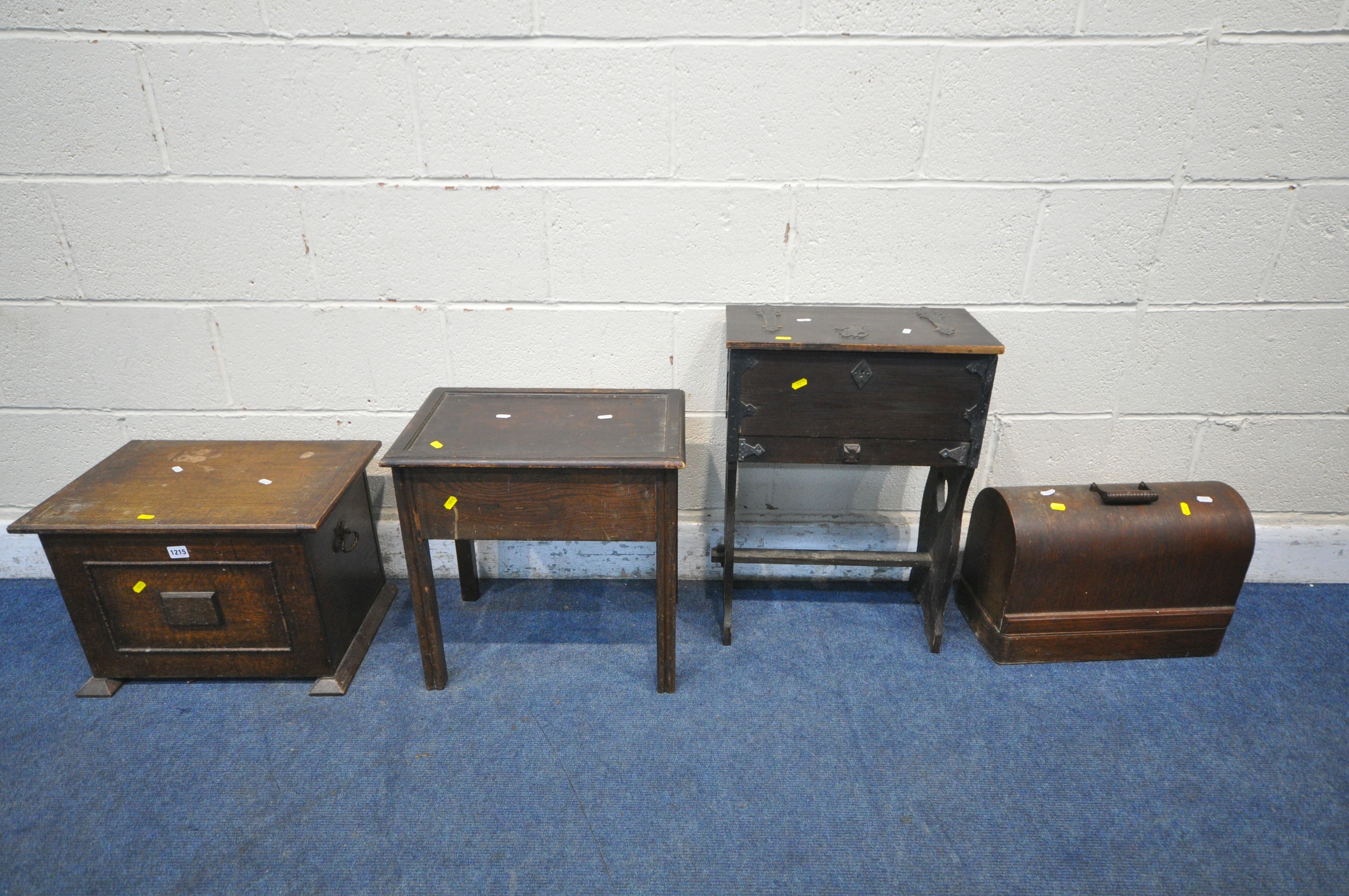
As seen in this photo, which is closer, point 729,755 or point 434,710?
point 729,755

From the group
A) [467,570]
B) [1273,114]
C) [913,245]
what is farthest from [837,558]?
[1273,114]

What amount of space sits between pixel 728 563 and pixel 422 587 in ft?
2.66

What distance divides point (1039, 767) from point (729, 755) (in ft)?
2.34

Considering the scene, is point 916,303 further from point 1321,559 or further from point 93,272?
point 93,272

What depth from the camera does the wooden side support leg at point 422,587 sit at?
1664 millimetres

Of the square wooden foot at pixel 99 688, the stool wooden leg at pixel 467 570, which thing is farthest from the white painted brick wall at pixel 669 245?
the square wooden foot at pixel 99 688

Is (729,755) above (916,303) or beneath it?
beneath

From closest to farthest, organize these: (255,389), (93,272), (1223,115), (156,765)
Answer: (156,765) < (1223,115) < (93,272) < (255,389)

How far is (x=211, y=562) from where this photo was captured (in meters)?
1.75

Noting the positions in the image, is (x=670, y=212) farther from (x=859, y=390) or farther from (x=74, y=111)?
(x=74, y=111)

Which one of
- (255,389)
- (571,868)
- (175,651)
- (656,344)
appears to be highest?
(656,344)

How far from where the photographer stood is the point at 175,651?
6.15ft

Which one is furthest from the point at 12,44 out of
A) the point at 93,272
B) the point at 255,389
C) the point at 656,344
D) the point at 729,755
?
the point at 729,755

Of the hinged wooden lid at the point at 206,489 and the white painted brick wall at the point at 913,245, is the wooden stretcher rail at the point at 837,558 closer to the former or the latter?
the white painted brick wall at the point at 913,245
